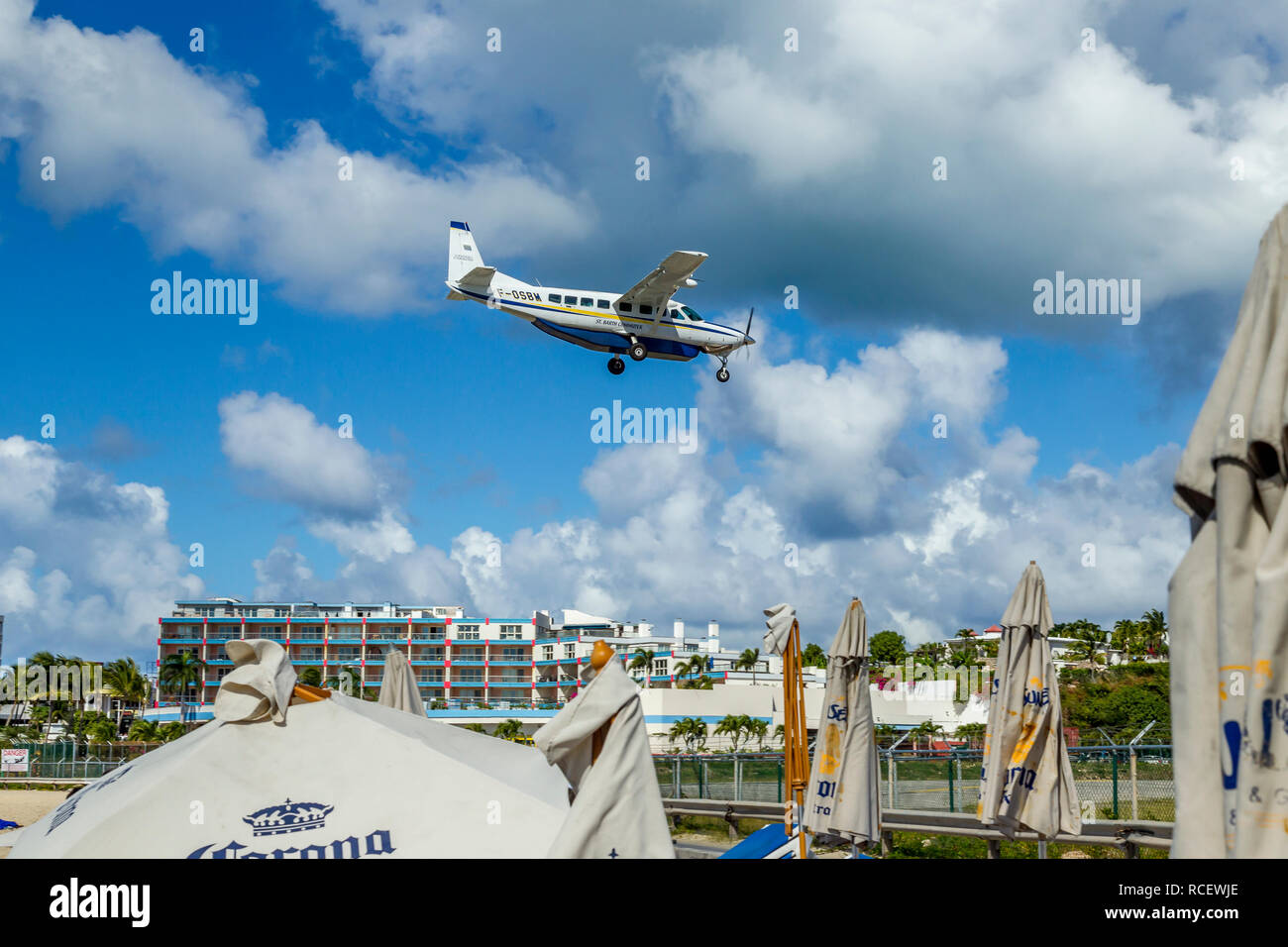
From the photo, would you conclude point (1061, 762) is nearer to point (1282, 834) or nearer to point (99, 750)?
point (1282, 834)

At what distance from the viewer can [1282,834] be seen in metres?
1.91

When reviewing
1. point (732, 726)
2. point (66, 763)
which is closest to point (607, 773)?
point (66, 763)

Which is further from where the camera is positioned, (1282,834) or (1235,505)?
(1235,505)

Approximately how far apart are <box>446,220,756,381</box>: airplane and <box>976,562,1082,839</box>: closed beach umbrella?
19.0 meters

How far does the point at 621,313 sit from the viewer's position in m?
29.8

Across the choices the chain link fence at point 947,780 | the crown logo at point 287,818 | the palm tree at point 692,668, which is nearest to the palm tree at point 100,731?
the palm tree at point 692,668

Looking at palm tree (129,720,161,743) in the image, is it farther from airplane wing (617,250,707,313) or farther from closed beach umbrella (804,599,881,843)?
closed beach umbrella (804,599,881,843)

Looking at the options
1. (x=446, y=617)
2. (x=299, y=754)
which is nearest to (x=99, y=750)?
(x=299, y=754)

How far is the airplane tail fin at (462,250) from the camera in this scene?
37.4 meters

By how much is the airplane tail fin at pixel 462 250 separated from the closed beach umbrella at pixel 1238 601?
3616 centimetres

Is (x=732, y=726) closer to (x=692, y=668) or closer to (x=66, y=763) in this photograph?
(x=692, y=668)

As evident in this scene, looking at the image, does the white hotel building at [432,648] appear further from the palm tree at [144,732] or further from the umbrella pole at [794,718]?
the umbrella pole at [794,718]

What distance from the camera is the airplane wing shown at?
28.4m
